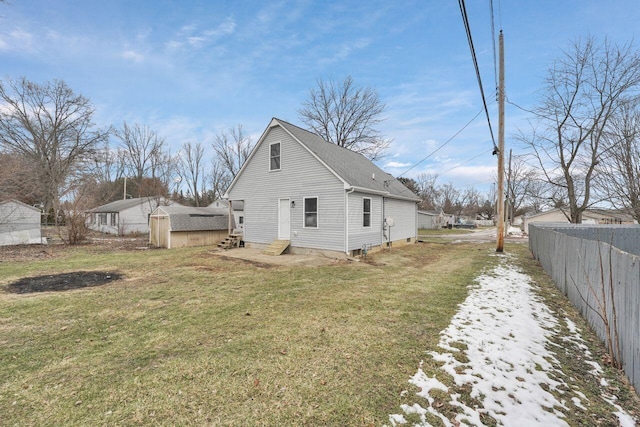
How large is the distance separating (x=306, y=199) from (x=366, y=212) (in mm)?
2746

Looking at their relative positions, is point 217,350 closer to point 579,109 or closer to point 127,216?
point 579,109

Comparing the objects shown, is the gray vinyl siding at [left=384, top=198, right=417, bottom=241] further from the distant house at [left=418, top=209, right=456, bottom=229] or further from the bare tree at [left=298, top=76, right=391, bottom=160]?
the distant house at [left=418, top=209, right=456, bottom=229]

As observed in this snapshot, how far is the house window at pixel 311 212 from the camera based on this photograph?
1166 cm

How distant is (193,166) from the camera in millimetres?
38781

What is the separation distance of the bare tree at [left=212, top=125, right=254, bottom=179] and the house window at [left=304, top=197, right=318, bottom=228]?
2674 cm

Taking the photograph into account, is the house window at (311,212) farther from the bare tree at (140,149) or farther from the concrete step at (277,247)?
the bare tree at (140,149)

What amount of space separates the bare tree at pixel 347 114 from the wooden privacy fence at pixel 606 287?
21113mm

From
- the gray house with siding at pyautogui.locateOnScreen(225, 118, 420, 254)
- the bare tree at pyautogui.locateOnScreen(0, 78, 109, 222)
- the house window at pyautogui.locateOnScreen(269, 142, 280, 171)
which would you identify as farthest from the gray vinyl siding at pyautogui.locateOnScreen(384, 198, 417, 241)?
the bare tree at pyautogui.locateOnScreen(0, 78, 109, 222)

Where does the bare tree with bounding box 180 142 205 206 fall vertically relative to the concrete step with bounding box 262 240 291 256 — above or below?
above

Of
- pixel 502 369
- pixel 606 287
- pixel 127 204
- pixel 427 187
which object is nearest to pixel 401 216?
pixel 606 287

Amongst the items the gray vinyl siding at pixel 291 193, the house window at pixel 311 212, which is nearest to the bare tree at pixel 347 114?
the gray vinyl siding at pixel 291 193

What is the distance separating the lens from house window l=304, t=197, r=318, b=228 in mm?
11664

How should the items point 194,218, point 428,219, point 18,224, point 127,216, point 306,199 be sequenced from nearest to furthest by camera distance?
point 306,199, point 18,224, point 194,218, point 127,216, point 428,219

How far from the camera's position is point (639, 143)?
1097cm
